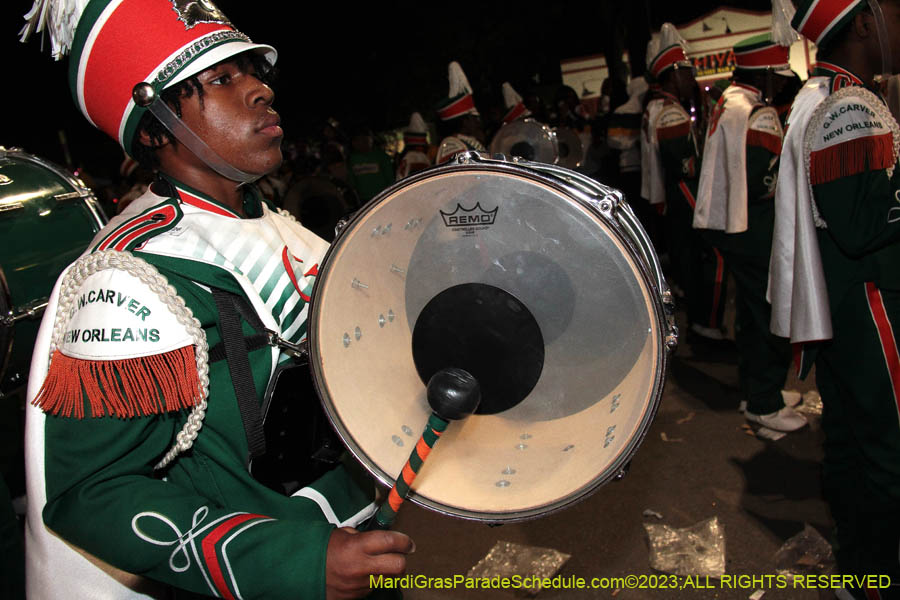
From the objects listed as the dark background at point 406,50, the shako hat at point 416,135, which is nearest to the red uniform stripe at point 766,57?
the shako hat at point 416,135

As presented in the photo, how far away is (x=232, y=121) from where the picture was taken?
1376 mm

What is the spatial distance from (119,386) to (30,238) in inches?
71.4

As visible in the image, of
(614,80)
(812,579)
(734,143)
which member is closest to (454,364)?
(812,579)

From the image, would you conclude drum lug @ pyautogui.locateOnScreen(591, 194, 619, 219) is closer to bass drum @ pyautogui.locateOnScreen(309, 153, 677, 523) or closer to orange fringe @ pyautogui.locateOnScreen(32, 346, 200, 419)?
bass drum @ pyautogui.locateOnScreen(309, 153, 677, 523)

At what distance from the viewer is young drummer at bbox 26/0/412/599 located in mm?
1050

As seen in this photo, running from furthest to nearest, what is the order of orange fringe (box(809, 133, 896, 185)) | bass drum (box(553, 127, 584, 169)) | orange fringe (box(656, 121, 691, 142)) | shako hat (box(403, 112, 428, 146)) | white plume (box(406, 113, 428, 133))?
white plume (box(406, 113, 428, 133)) → shako hat (box(403, 112, 428, 146)) → bass drum (box(553, 127, 584, 169)) → orange fringe (box(656, 121, 691, 142)) → orange fringe (box(809, 133, 896, 185))

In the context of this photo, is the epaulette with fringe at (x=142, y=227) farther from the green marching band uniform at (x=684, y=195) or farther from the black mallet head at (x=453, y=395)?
the green marching band uniform at (x=684, y=195)

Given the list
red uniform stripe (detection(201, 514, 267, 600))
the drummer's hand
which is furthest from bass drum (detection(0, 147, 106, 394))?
the drummer's hand

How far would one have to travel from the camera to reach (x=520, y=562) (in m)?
2.89

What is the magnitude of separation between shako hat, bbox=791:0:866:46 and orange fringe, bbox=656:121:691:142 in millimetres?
2672

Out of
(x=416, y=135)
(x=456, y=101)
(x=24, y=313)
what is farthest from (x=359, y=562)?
(x=416, y=135)

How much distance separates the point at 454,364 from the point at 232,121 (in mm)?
725

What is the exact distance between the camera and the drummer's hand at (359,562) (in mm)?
1036

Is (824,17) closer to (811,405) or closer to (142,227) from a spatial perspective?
(142,227)
